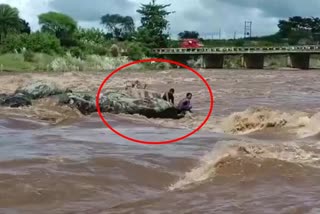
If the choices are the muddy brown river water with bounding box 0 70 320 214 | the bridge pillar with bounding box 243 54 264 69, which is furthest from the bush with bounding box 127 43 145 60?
the muddy brown river water with bounding box 0 70 320 214

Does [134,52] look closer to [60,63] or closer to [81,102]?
[60,63]

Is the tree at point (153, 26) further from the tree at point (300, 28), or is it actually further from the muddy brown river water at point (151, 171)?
the muddy brown river water at point (151, 171)

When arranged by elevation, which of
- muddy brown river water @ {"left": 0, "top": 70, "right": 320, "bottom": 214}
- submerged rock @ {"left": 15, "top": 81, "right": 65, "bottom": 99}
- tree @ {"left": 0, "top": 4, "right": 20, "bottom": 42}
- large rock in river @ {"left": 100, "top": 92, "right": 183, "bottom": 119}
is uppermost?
tree @ {"left": 0, "top": 4, "right": 20, "bottom": 42}

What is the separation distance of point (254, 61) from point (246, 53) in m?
2.83

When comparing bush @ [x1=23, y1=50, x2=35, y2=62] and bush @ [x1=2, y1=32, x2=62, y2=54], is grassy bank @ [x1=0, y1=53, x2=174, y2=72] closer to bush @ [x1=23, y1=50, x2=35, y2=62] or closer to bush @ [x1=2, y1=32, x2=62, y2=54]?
bush @ [x1=23, y1=50, x2=35, y2=62]

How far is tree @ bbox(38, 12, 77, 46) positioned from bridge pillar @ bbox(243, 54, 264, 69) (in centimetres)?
2248

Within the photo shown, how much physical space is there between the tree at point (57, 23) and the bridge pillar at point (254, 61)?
73.8ft

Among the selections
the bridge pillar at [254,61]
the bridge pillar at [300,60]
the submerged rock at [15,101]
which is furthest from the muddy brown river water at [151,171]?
the bridge pillar at [254,61]

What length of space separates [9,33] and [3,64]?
704 inches

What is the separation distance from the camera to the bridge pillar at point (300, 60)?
7304 cm

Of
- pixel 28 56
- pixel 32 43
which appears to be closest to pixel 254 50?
pixel 32 43

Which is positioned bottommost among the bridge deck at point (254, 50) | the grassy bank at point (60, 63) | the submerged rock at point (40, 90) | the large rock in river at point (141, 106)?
the large rock in river at point (141, 106)

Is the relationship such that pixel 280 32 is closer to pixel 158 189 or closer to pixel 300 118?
pixel 300 118

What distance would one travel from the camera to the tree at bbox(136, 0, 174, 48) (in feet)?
266
